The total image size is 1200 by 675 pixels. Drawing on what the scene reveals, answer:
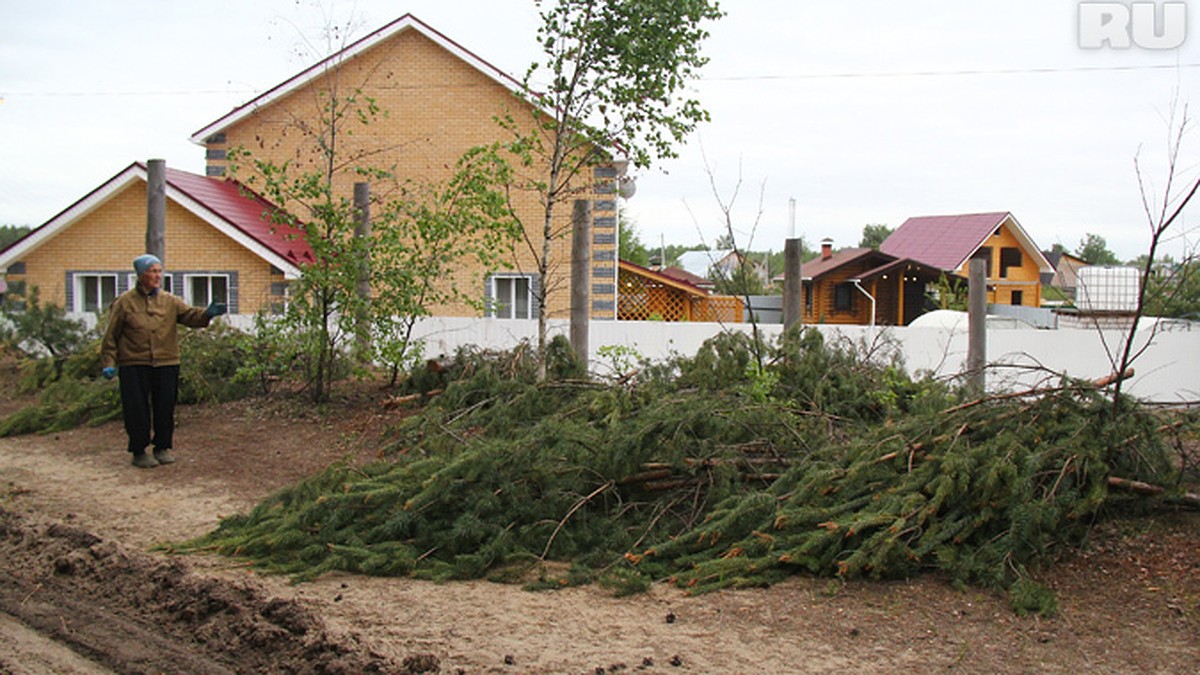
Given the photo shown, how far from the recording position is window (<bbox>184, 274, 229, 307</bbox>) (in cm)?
2122

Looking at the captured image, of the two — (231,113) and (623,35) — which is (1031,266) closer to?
(231,113)

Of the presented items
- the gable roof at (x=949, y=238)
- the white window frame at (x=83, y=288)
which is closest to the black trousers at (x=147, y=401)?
the white window frame at (x=83, y=288)

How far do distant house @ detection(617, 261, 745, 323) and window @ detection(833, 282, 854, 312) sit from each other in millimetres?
14226

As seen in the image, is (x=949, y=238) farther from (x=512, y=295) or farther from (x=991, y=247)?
(x=512, y=295)

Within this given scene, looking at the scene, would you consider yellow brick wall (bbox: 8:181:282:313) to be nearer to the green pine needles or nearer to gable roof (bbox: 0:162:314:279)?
gable roof (bbox: 0:162:314:279)

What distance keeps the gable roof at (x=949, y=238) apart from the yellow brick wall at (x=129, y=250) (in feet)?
103

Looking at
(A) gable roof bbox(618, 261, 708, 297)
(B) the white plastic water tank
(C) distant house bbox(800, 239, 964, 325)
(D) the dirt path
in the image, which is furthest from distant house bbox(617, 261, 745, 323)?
(D) the dirt path

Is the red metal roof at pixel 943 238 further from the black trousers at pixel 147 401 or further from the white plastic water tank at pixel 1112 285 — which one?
the black trousers at pixel 147 401

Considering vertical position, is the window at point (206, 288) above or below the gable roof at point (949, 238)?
below

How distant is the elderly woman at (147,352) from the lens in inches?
386

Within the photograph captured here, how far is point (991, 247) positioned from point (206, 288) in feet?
130

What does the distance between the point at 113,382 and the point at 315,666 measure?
30.0ft

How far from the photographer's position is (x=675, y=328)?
1727 centimetres

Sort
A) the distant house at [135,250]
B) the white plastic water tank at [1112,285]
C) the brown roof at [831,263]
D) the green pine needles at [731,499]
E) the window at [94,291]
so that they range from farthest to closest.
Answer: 1. the brown roof at [831,263]
2. the white plastic water tank at [1112,285]
3. the window at [94,291]
4. the distant house at [135,250]
5. the green pine needles at [731,499]
